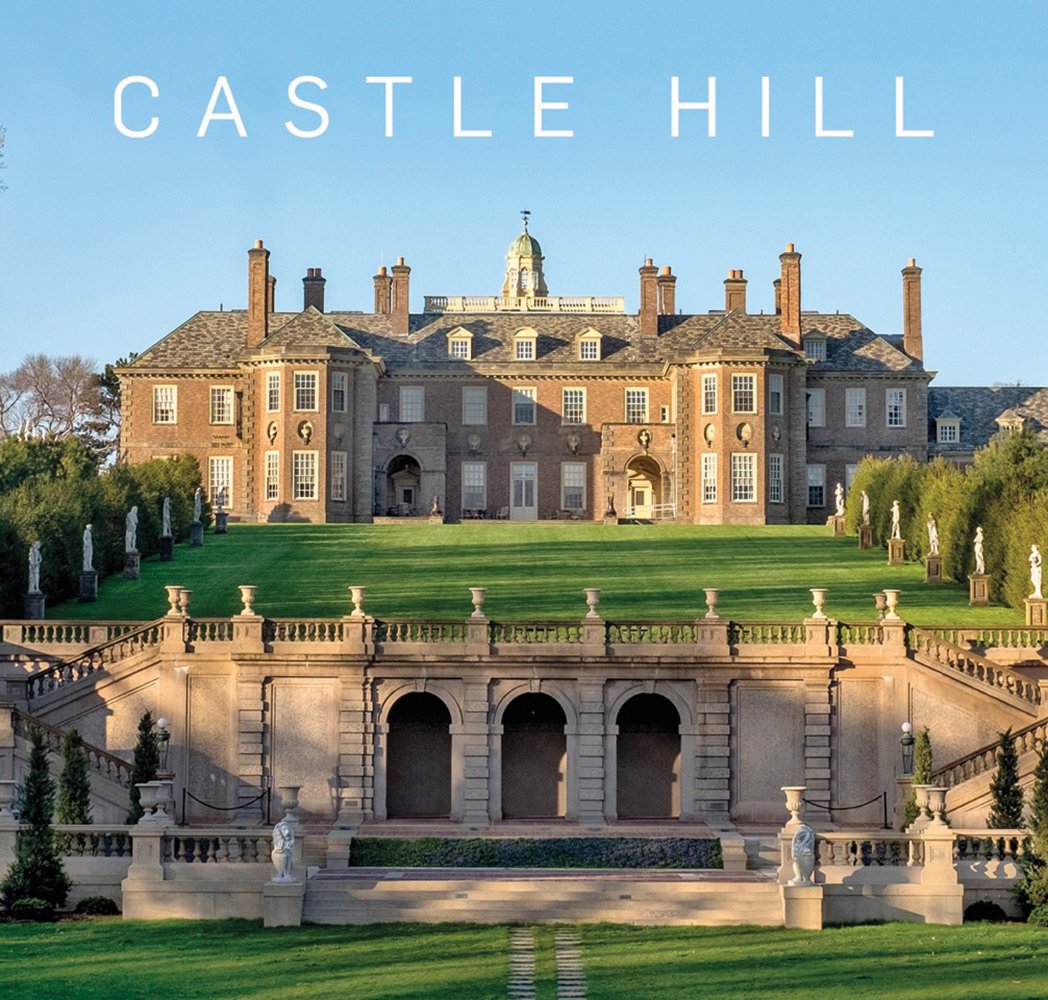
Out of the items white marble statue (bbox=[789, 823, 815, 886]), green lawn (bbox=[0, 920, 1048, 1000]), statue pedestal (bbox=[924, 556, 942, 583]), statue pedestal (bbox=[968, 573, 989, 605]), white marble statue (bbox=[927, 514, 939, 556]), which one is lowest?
green lawn (bbox=[0, 920, 1048, 1000])

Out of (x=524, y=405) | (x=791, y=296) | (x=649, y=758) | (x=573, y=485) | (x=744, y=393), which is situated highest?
(x=791, y=296)

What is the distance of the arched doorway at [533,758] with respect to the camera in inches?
1732

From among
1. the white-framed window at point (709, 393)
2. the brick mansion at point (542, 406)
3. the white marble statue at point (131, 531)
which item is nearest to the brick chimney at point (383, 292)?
the brick mansion at point (542, 406)

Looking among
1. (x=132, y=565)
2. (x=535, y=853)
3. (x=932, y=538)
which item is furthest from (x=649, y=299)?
(x=535, y=853)

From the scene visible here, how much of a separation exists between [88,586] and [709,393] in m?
40.0

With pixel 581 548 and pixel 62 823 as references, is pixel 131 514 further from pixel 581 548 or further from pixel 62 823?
pixel 62 823

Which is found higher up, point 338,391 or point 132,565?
point 338,391

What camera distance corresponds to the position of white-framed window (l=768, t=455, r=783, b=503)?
87625 millimetres

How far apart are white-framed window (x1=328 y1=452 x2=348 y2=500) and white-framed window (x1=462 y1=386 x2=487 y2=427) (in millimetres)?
7392

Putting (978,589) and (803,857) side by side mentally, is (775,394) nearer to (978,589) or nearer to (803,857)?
(978,589)

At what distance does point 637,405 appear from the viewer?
93.5 metres

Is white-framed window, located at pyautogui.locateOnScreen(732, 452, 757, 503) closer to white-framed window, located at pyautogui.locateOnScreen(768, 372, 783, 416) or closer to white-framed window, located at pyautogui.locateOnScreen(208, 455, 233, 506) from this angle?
white-framed window, located at pyautogui.locateOnScreen(768, 372, 783, 416)

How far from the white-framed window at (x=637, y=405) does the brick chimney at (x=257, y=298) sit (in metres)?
16.7

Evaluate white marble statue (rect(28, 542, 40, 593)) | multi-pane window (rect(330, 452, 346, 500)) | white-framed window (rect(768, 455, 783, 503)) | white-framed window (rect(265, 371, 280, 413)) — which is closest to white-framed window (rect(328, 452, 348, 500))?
multi-pane window (rect(330, 452, 346, 500))
